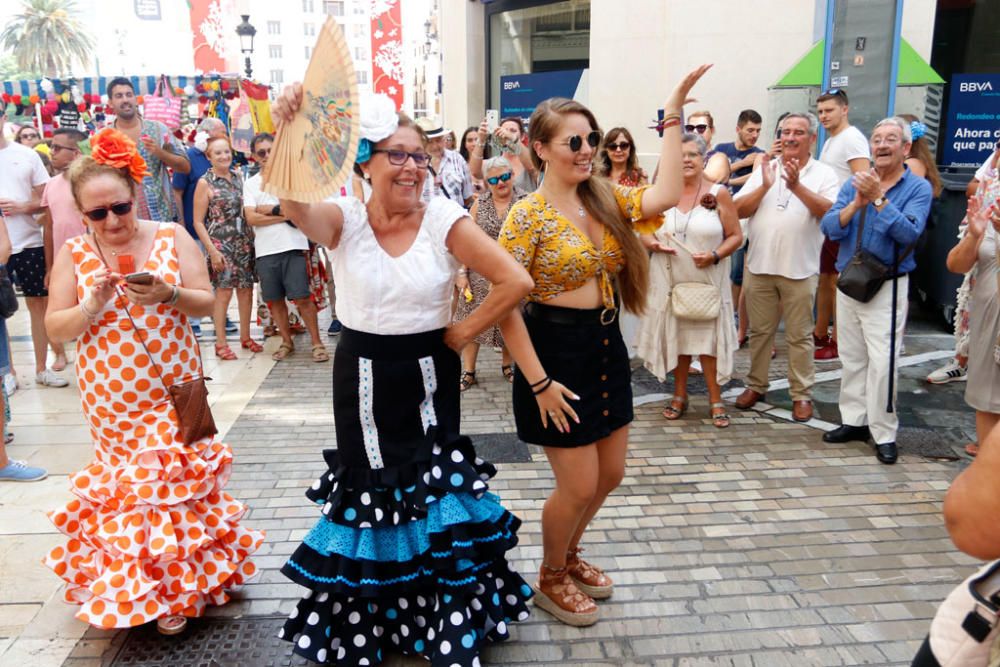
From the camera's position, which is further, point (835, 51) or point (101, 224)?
point (835, 51)

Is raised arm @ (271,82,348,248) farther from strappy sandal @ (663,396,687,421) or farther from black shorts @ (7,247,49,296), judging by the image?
black shorts @ (7,247,49,296)

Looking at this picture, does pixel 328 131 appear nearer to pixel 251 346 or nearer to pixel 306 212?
pixel 306 212

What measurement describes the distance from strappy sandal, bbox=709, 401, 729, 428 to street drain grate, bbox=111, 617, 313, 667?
11.1 ft

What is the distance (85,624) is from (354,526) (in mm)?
1415

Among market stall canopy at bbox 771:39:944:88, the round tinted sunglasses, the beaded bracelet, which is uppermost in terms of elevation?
market stall canopy at bbox 771:39:944:88

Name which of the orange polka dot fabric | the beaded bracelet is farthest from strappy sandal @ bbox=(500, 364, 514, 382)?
the beaded bracelet

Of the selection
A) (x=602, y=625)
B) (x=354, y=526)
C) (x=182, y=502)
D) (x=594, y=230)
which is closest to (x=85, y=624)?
(x=182, y=502)

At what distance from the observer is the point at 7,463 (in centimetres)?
455

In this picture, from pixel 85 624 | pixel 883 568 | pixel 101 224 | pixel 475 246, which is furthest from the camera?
pixel 883 568

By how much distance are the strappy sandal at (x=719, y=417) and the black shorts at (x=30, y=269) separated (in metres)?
5.37

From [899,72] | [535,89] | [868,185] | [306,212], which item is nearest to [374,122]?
[306,212]

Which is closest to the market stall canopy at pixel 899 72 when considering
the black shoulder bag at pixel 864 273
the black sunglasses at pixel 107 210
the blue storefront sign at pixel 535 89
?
the black shoulder bag at pixel 864 273

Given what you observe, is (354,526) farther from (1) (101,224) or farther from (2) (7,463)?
(2) (7,463)

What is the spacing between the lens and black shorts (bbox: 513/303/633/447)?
291 cm
